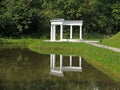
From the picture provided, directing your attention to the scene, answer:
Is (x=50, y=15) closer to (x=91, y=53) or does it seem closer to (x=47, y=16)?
(x=47, y=16)

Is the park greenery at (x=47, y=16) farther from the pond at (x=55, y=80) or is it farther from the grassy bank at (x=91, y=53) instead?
the pond at (x=55, y=80)

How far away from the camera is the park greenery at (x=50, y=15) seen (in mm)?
53812

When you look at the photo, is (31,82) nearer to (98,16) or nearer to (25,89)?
(25,89)

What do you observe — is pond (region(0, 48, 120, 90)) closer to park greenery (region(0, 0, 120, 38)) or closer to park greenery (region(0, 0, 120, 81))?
park greenery (region(0, 0, 120, 81))

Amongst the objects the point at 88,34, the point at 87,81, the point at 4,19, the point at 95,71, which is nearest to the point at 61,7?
the point at 88,34

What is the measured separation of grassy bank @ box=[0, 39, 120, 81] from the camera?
63.1 feet

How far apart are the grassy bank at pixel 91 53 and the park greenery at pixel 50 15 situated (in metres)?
5.94

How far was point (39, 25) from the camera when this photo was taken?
56.6 meters

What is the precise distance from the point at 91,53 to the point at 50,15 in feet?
103

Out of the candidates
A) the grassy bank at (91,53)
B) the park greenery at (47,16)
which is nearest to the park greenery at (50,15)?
the park greenery at (47,16)

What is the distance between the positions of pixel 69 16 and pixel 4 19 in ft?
36.2

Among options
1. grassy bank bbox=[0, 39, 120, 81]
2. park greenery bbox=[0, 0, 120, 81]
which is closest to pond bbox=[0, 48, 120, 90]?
grassy bank bbox=[0, 39, 120, 81]

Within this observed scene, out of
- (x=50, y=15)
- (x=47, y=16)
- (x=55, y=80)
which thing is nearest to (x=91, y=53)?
(x=55, y=80)

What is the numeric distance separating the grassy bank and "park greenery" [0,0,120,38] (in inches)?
234
